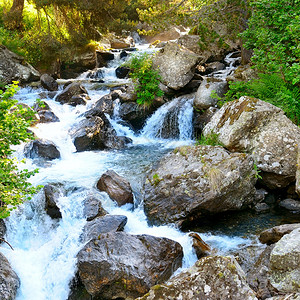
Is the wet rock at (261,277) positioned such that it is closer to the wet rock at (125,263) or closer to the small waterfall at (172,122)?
the wet rock at (125,263)

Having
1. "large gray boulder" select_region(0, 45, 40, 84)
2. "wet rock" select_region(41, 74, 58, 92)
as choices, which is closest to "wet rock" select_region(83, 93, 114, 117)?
"wet rock" select_region(41, 74, 58, 92)

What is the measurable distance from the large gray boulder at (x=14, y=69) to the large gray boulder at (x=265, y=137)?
12.4 meters

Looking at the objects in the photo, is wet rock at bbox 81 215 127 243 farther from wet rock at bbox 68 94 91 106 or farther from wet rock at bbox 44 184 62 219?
wet rock at bbox 68 94 91 106

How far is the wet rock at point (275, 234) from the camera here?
5.62 m

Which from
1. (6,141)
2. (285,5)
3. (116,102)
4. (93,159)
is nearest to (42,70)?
(116,102)

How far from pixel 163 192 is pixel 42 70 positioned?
47.9 ft

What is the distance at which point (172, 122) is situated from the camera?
12328 millimetres

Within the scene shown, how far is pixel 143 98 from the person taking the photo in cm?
1295

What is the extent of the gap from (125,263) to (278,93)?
6186 millimetres

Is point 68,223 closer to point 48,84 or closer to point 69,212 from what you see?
point 69,212

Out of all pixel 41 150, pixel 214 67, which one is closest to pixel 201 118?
pixel 41 150

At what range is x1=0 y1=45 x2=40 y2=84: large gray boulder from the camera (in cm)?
1633

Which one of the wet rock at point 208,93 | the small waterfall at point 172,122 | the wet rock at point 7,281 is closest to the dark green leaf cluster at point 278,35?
the wet rock at point 208,93

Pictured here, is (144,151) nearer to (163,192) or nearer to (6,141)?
(163,192)
